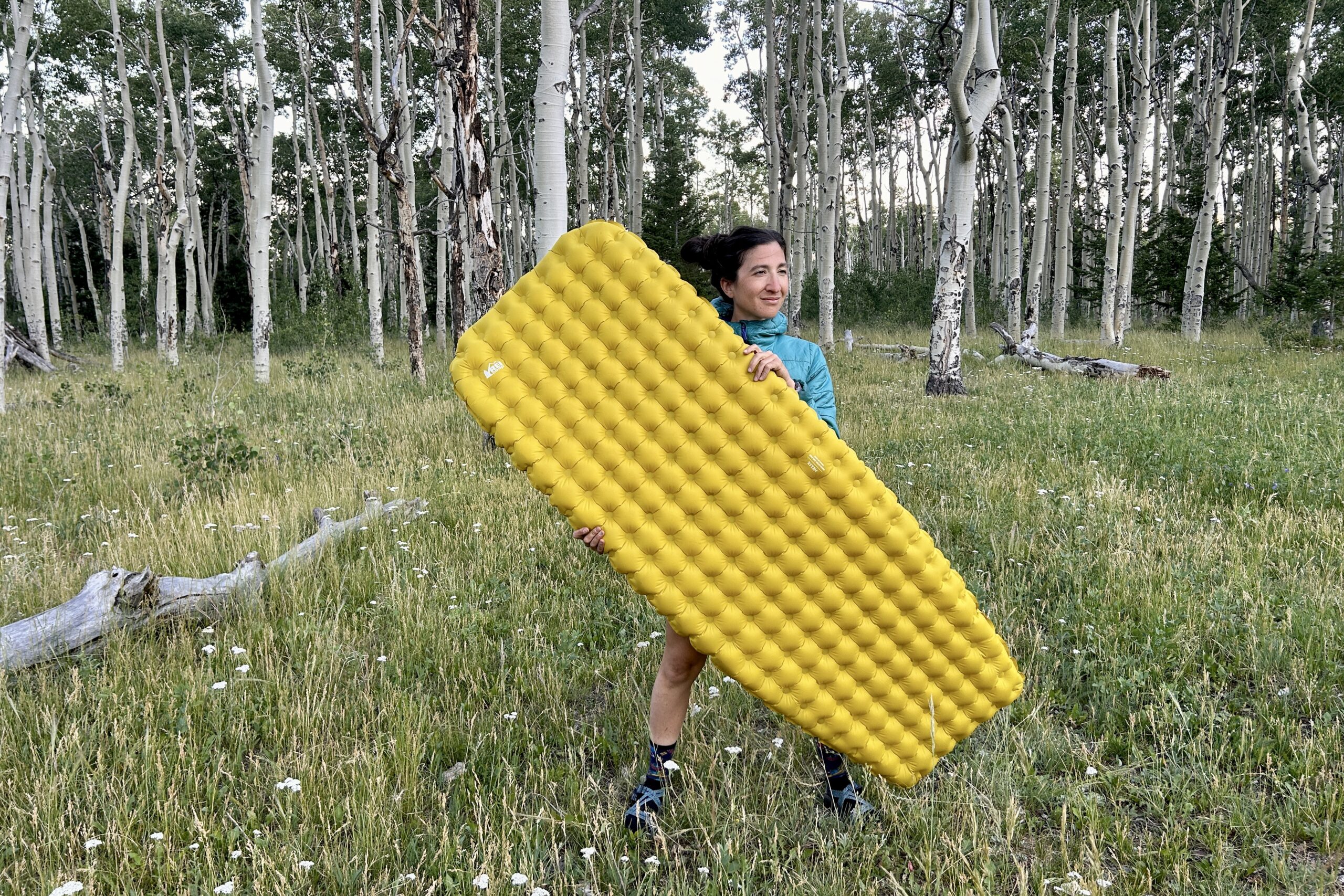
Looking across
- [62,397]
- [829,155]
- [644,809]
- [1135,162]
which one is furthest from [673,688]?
[1135,162]

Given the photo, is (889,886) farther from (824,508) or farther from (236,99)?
(236,99)

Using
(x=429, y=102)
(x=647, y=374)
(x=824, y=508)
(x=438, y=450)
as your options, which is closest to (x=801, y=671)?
(x=824, y=508)

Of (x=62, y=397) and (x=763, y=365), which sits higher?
(x=763, y=365)

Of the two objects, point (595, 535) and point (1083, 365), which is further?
point (1083, 365)

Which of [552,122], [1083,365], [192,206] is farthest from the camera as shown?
[192,206]

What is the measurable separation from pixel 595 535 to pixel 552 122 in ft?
14.5

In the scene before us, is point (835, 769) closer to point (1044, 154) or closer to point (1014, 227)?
point (1044, 154)

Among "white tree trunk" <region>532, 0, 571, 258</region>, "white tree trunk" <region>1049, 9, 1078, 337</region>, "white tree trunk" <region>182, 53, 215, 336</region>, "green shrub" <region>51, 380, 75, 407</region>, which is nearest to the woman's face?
"white tree trunk" <region>532, 0, 571, 258</region>

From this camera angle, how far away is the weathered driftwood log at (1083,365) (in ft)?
34.0

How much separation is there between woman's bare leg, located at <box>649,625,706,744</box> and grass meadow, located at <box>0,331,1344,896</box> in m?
0.23

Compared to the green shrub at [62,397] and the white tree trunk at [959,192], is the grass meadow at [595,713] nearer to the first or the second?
the green shrub at [62,397]

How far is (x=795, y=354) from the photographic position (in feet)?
7.95

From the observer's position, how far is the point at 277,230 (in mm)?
35094

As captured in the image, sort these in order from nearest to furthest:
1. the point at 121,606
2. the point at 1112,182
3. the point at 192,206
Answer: the point at 121,606
the point at 1112,182
the point at 192,206
